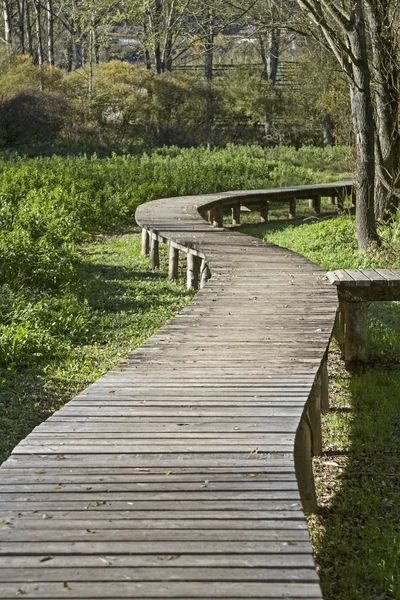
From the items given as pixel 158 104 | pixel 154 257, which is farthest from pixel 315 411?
pixel 158 104

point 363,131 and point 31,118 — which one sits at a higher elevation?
point 31,118

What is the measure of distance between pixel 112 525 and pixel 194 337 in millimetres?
2821

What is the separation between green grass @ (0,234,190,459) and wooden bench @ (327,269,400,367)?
1820mm

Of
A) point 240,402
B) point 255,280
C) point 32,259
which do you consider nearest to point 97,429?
point 240,402

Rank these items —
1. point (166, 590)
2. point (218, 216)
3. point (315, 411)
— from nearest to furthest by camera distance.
→ point (166, 590) → point (315, 411) → point (218, 216)

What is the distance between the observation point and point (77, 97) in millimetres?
30594

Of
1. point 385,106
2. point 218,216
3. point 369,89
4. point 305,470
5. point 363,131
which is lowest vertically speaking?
point 305,470

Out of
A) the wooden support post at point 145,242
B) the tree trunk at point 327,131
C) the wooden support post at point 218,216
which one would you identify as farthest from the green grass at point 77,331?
the tree trunk at point 327,131

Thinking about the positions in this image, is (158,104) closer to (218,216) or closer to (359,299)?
(218,216)

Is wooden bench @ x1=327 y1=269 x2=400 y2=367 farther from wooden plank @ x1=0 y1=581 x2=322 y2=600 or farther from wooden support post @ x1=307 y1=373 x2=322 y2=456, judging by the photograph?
wooden plank @ x1=0 y1=581 x2=322 y2=600

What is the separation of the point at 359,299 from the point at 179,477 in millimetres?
4012

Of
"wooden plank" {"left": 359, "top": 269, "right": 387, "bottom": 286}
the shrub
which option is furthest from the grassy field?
the shrub

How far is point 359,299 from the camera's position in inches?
276

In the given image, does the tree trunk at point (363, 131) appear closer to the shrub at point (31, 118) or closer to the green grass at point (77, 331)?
the green grass at point (77, 331)
